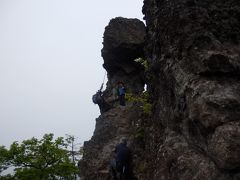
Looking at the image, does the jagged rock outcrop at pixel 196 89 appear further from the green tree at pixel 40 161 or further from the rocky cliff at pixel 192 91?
the green tree at pixel 40 161

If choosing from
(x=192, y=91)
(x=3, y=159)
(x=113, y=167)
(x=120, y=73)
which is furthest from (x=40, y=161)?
(x=192, y=91)

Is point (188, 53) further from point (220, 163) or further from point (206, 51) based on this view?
point (220, 163)

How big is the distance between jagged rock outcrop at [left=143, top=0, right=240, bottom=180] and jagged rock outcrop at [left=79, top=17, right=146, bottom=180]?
6.49 metres

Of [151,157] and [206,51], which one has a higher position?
[206,51]

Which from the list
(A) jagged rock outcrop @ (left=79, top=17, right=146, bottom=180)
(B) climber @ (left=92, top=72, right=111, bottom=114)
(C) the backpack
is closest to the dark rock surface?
(A) jagged rock outcrop @ (left=79, top=17, right=146, bottom=180)

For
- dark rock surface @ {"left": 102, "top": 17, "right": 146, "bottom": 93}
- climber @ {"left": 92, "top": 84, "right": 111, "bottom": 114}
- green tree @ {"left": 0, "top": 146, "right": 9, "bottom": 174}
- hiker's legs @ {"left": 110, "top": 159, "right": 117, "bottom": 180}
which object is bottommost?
hiker's legs @ {"left": 110, "top": 159, "right": 117, "bottom": 180}

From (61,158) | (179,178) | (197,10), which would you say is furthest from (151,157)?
(61,158)

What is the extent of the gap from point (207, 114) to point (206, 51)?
260cm

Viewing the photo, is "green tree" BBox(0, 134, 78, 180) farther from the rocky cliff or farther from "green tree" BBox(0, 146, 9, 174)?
the rocky cliff

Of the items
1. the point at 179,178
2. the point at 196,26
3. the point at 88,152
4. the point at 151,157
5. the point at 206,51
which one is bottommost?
the point at 179,178

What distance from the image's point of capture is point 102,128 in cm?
2170

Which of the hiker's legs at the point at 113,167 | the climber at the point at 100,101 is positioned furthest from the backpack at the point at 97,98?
the hiker's legs at the point at 113,167

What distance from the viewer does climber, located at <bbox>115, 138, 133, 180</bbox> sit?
15219 mm

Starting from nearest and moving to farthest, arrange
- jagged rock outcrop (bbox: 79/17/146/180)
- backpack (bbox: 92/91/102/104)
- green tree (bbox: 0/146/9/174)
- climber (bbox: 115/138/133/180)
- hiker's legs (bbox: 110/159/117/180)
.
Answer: climber (bbox: 115/138/133/180)
hiker's legs (bbox: 110/159/117/180)
jagged rock outcrop (bbox: 79/17/146/180)
backpack (bbox: 92/91/102/104)
green tree (bbox: 0/146/9/174)
